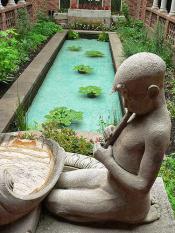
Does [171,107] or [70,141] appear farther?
[171,107]

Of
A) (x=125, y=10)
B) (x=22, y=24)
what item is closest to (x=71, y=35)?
(x=22, y=24)

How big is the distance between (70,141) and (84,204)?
2.25m

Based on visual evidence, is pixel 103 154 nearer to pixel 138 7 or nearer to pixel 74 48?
pixel 74 48

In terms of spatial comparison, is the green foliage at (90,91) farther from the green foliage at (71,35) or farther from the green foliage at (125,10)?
the green foliage at (125,10)

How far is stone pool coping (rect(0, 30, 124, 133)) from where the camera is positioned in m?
6.27

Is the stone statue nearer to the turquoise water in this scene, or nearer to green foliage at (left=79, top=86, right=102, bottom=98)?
the turquoise water

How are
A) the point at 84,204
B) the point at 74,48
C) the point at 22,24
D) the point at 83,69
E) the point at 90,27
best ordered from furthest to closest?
the point at 90,27 < the point at 74,48 < the point at 22,24 < the point at 83,69 < the point at 84,204

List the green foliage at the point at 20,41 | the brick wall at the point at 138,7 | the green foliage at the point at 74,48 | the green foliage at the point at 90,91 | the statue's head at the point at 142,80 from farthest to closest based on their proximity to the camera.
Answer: the brick wall at the point at 138,7 → the green foliage at the point at 74,48 → the green foliage at the point at 90,91 → the green foliage at the point at 20,41 → the statue's head at the point at 142,80

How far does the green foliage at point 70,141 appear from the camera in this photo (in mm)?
4660

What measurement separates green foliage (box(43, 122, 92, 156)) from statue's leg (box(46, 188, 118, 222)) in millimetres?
1924

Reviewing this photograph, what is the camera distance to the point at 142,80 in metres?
2.28

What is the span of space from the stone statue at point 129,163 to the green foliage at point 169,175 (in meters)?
1.18

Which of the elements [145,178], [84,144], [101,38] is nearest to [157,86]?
[145,178]

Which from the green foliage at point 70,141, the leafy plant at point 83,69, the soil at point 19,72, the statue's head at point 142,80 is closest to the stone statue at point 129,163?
the statue's head at point 142,80
